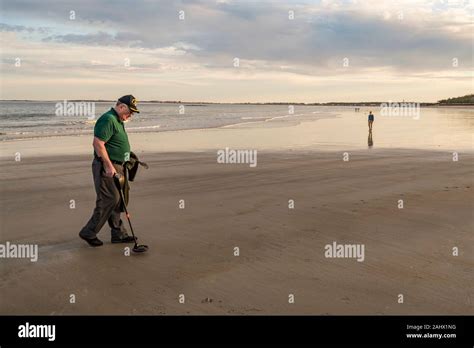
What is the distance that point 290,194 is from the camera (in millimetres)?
9648

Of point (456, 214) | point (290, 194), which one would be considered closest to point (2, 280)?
point (290, 194)

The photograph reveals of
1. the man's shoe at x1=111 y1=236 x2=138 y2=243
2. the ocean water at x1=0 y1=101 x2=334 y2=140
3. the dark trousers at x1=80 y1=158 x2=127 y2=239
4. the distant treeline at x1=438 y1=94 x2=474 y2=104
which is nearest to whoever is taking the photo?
the dark trousers at x1=80 y1=158 x2=127 y2=239

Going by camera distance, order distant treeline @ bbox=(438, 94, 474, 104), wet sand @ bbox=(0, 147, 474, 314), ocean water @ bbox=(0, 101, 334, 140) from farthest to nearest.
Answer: distant treeline @ bbox=(438, 94, 474, 104), ocean water @ bbox=(0, 101, 334, 140), wet sand @ bbox=(0, 147, 474, 314)

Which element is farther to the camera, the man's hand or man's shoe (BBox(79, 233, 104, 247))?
man's shoe (BBox(79, 233, 104, 247))

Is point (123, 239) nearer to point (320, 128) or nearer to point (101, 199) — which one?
point (101, 199)

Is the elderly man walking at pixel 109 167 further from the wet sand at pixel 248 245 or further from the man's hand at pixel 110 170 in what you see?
the wet sand at pixel 248 245

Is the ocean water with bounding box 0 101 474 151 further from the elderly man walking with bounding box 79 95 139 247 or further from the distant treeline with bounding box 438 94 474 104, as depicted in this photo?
the distant treeline with bounding box 438 94 474 104

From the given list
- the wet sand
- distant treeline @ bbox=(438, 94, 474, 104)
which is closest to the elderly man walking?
the wet sand

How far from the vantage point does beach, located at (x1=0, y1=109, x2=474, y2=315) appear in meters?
4.67

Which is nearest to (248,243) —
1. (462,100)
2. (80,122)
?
(80,122)

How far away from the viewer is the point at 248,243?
643cm

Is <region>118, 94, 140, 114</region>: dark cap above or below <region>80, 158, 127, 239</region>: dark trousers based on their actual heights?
above

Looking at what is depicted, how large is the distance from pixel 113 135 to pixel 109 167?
19.7 inches
